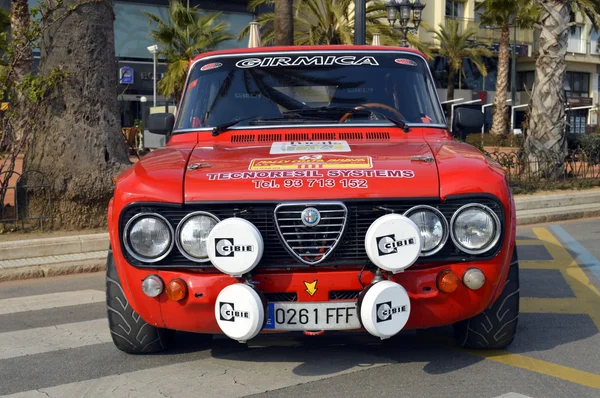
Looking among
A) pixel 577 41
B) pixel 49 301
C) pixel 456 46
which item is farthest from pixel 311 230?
pixel 577 41

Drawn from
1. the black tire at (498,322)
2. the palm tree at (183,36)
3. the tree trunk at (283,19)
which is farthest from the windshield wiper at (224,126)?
Result: the palm tree at (183,36)

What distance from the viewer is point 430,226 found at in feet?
14.3

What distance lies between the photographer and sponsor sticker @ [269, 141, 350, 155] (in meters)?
4.96

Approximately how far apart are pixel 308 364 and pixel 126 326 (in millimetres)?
1076

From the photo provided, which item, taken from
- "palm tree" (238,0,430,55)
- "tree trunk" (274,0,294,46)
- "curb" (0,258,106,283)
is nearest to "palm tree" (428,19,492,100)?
"palm tree" (238,0,430,55)

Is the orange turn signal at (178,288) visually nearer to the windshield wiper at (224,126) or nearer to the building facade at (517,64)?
the windshield wiper at (224,126)

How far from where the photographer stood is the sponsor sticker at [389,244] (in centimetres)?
413

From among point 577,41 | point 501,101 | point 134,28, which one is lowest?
point 501,101

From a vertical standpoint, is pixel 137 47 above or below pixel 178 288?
above

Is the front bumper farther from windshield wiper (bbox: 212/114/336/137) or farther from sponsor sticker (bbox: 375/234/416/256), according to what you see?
windshield wiper (bbox: 212/114/336/137)

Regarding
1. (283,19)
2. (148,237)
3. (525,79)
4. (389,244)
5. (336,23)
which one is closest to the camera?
(389,244)

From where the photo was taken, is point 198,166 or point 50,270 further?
point 50,270

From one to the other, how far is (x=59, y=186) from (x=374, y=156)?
21.8 feet

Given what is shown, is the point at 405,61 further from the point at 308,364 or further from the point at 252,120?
the point at 308,364
